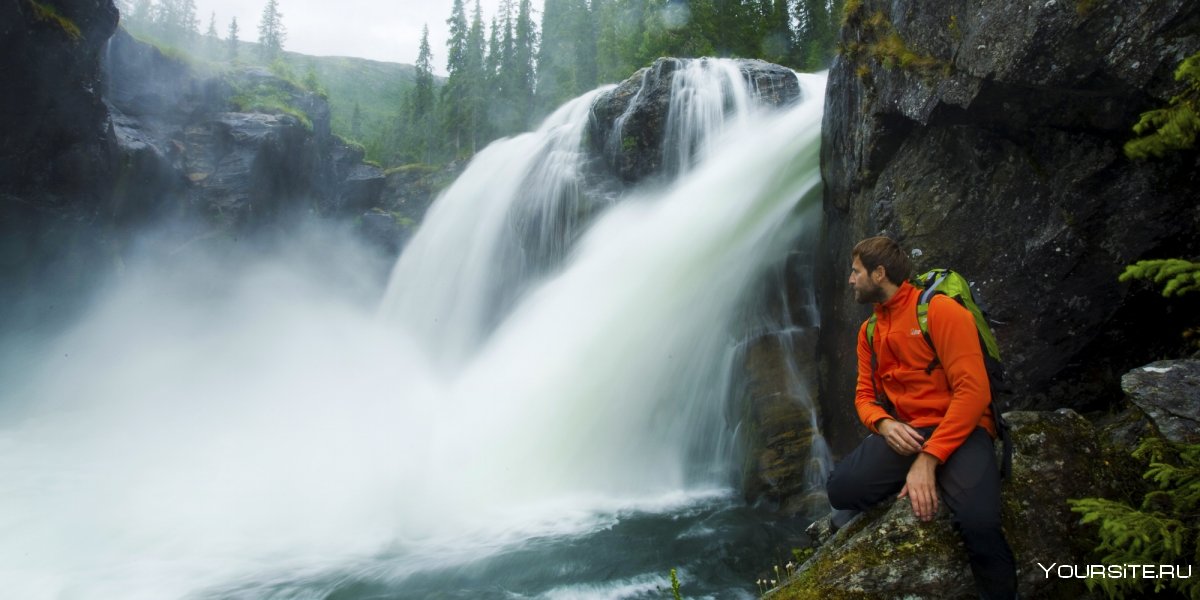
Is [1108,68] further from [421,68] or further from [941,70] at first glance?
[421,68]

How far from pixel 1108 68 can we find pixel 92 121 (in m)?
23.9

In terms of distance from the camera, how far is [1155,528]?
321cm

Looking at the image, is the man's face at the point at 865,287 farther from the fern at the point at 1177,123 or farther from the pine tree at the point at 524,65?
the pine tree at the point at 524,65

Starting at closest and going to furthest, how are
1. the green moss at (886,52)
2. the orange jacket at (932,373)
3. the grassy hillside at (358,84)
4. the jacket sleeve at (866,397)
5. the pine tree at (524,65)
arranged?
the orange jacket at (932,373) → the jacket sleeve at (866,397) → the green moss at (886,52) → the pine tree at (524,65) → the grassy hillside at (358,84)

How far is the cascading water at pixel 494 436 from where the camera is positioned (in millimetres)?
7648

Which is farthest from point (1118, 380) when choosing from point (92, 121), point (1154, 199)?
point (92, 121)

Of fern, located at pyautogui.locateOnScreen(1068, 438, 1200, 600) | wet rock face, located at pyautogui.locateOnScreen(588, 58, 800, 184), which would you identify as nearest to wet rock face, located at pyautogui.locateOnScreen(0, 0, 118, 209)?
wet rock face, located at pyautogui.locateOnScreen(588, 58, 800, 184)

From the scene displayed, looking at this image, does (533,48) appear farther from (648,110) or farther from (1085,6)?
(1085,6)

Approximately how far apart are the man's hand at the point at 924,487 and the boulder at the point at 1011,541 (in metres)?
0.12

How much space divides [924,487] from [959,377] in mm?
668

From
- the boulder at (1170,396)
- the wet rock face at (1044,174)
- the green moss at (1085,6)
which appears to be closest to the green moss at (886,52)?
the wet rock face at (1044,174)

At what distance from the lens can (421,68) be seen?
64562 mm

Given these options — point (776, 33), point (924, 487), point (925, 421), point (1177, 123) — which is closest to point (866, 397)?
point (925, 421)

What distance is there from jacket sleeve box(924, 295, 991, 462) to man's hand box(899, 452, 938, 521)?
76 millimetres
